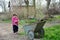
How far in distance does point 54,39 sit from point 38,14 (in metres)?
18.0

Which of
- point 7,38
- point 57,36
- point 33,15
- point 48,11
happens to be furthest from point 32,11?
point 57,36

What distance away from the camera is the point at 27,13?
28672 mm

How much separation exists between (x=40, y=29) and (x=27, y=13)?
52.0ft

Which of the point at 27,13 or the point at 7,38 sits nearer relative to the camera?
the point at 7,38

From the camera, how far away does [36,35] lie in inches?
503

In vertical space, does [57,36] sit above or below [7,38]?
above

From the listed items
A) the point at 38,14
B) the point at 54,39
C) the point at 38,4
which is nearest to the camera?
the point at 54,39

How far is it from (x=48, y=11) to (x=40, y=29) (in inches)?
760

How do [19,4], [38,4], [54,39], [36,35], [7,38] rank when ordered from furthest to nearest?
[38,4], [19,4], [7,38], [36,35], [54,39]

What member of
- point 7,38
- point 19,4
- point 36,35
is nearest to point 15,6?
point 19,4

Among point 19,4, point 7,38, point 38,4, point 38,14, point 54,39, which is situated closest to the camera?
point 54,39

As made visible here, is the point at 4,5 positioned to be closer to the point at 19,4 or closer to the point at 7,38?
the point at 19,4

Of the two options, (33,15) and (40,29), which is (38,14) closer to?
(33,15)

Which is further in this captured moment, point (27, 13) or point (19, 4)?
point (19, 4)
